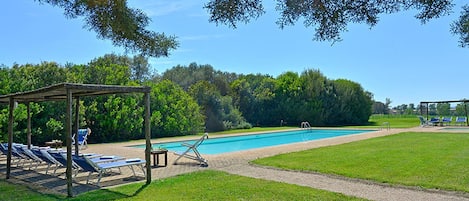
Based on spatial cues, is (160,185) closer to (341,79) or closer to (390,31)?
(390,31)

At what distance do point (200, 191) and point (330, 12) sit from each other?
4081 millimetres

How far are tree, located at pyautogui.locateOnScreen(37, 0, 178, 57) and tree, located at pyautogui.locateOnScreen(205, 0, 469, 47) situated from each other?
1003 mm

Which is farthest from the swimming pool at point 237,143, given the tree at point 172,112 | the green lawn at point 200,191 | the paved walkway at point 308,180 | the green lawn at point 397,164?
the green lawn at point 200,191

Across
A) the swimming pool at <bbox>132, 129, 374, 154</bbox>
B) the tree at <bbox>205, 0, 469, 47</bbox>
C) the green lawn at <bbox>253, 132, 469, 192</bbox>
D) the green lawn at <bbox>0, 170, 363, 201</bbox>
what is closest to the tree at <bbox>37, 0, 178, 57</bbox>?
the tree at <bbox>205, 0, 469, 47</bbox>

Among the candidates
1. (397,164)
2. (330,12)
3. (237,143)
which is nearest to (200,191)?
(330,12)

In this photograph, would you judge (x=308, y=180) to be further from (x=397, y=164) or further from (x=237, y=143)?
(x=237, y=143)

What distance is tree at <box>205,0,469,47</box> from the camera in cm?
319

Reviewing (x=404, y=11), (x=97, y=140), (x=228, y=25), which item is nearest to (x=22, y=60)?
(x=97, y=140)

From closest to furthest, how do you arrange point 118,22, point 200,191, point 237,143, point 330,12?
point 330,12 < point 118,22 < point 200,191 < point 237,143

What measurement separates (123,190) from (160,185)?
2.30 feet

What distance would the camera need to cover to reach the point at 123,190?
655cm

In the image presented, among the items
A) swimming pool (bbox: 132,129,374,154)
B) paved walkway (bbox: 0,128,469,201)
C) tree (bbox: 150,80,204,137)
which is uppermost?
tree (bbox: 150,80,204,137)

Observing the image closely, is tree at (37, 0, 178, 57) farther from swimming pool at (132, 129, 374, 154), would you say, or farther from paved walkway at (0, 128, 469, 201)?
swimming pool at (132, 129, 374, 154)

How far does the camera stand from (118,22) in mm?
3928
